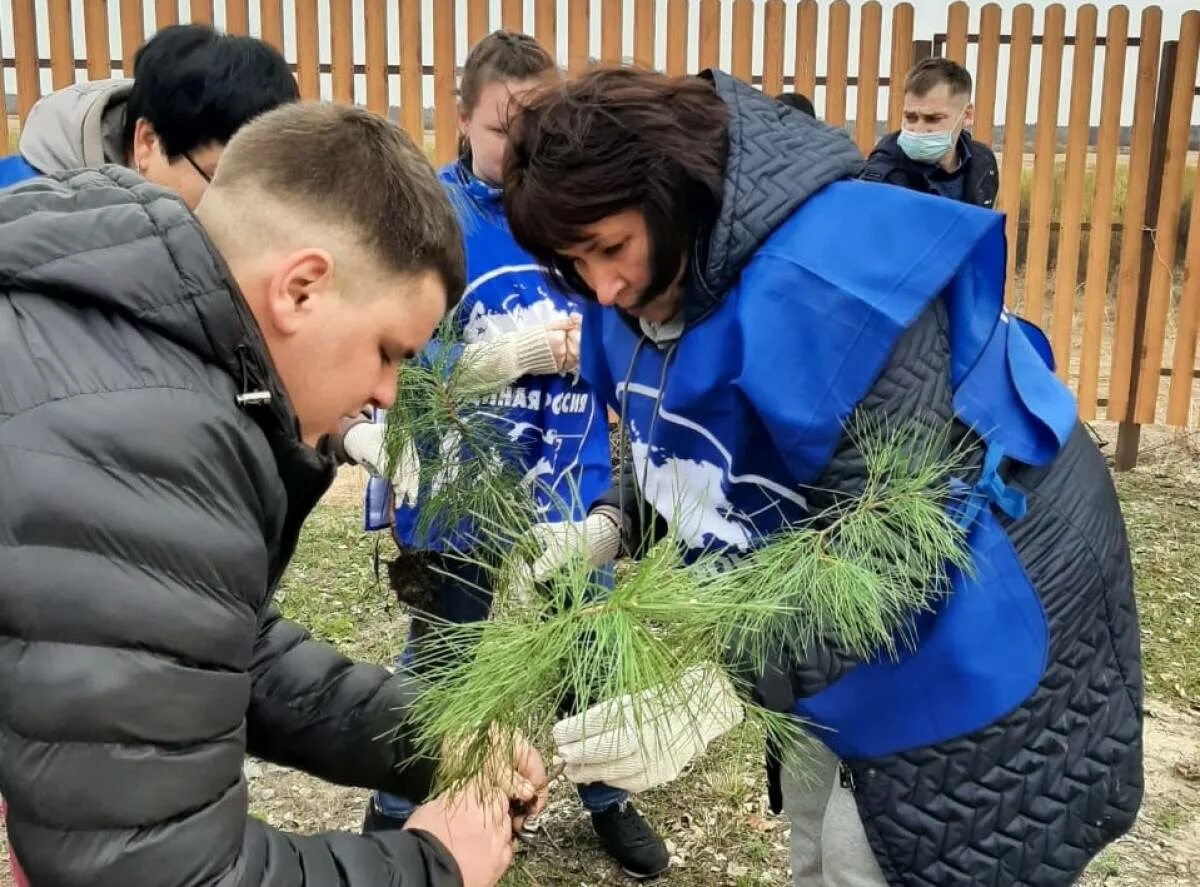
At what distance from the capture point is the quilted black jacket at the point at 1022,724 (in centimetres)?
136

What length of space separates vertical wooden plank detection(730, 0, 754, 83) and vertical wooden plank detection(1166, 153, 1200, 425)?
2600 millimetres

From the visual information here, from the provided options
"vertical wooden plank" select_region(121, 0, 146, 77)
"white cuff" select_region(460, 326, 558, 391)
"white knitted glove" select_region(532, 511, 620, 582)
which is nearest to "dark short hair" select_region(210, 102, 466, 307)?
"white knitted glove" select_region(532, 511, 620, 582)

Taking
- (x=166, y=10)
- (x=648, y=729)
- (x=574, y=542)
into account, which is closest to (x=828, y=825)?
(x=648, y=729)

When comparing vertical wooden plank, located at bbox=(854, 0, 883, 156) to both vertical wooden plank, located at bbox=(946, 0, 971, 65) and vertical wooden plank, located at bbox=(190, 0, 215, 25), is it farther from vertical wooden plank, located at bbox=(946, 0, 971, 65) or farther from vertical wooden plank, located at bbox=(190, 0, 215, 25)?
vertical wooden plank, located at bbox=(190, 0, 215, 25)

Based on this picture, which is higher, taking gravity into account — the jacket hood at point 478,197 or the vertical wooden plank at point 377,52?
the vertical wooden plank at point 377,52

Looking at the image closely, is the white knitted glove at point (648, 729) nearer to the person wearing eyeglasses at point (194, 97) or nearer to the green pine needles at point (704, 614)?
the green pine needles at point (704, 614)

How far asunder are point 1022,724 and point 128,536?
1128 mm

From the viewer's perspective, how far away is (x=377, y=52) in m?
6.17

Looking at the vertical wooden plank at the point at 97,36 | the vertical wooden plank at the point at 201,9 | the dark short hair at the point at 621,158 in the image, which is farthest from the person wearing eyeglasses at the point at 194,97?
the vertical wooden plank at the point at 97,36

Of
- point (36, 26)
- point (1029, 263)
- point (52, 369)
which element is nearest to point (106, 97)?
point (52, 369)

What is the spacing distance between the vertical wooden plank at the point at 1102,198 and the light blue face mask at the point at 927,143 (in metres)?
1.67

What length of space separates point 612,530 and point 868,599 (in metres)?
0.53

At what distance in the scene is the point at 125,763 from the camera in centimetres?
85

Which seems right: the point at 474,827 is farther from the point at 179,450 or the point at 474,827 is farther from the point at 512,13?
the point at 512,13
